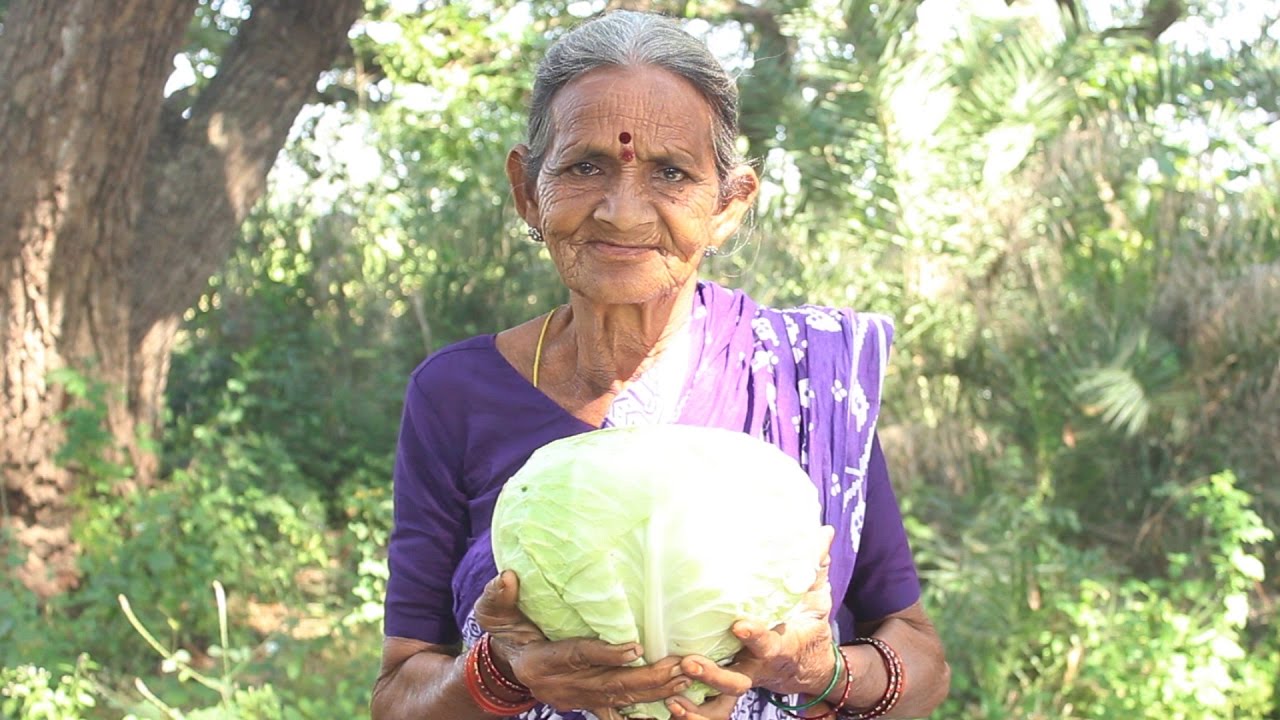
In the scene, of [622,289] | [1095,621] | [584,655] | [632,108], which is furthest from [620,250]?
[1095,621]

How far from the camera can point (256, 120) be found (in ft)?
20.1

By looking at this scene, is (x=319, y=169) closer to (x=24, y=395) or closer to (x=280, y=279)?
(x=280, y=279)

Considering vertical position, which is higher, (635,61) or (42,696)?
(635,61)

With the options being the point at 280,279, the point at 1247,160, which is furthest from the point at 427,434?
the point at 280,279

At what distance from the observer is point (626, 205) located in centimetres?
177

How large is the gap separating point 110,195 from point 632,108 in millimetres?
4229

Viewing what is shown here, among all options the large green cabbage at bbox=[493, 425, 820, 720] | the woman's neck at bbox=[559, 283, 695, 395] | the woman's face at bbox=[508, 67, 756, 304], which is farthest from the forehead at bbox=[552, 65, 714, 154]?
the large green cabbage at bbox=[493, 425, 820, 720]

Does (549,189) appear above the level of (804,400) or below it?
above

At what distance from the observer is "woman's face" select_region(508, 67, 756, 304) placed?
1782mm

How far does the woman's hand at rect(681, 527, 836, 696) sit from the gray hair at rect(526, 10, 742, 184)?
0.66 metres

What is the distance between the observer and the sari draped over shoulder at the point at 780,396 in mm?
1881

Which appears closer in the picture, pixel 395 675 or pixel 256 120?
pixel 395 675

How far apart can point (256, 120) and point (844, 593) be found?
500 centimetres

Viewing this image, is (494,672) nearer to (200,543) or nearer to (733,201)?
(733,201)
